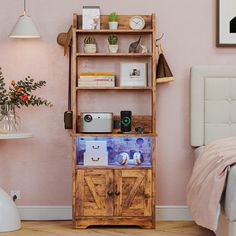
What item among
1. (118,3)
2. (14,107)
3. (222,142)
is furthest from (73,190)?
(118,3)

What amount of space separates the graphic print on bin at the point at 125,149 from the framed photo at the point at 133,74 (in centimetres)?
44

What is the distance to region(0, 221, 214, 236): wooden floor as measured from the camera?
499 cm

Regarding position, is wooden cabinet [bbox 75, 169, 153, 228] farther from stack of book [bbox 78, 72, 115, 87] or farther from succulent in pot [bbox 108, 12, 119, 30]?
succulent in pot [bbox 108, 12, 119, 30]

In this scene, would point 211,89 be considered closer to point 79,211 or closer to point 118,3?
point 118,3

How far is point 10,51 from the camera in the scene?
552 centimetres

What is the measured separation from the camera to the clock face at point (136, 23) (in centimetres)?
532

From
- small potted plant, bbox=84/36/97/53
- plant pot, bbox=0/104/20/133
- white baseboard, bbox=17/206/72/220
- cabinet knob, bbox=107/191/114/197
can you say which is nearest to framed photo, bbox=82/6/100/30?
small potted plant, bbox=84/36/97/53

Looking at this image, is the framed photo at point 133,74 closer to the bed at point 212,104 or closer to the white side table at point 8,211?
the bed at point 212,104

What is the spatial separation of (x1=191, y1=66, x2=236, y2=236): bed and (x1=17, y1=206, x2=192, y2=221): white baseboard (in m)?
0.49

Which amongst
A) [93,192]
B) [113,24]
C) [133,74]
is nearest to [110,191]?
[93,192]

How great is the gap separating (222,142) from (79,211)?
119cm

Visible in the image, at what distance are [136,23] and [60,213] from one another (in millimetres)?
1641

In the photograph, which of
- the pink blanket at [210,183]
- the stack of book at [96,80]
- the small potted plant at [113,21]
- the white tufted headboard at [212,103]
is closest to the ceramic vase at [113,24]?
the small potted plant at [113,21]

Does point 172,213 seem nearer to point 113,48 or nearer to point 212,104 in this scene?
point 212,104
